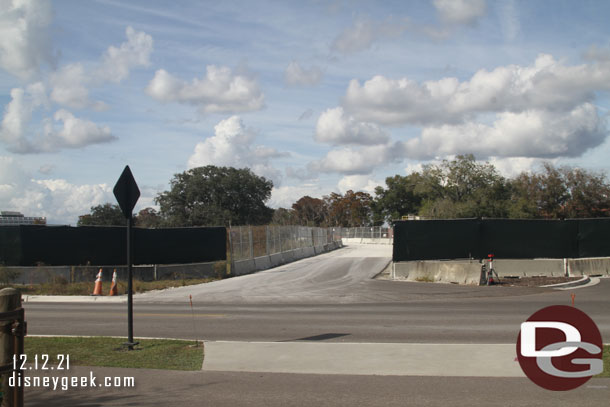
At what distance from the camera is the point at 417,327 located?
40.7 ft

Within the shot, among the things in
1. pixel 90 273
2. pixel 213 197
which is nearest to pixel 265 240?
pixel 90 273

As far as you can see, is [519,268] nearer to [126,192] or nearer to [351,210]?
[126,192]

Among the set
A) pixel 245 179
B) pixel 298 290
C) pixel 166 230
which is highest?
pixel 245 179

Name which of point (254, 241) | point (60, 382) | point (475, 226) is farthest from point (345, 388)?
point (254, 241)

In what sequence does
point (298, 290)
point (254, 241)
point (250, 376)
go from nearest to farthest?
1. point (250, 376)
2. point (298, 290)
3. point (254, 241)

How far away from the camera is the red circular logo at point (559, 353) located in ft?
24.9

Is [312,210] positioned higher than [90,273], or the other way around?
[312,210]

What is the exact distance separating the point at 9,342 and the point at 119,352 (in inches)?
164

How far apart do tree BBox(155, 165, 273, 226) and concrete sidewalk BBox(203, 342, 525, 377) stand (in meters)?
77.5

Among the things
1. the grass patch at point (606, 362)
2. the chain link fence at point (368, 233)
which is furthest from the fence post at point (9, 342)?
the chain link fence at point (368, 233)

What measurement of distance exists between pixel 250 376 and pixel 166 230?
20124 mm

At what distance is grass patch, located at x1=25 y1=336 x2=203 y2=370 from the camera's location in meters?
8.72

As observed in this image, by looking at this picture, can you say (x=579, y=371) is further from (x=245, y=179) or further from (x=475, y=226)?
(x=245, y=179)

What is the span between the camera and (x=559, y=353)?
8.18 m
